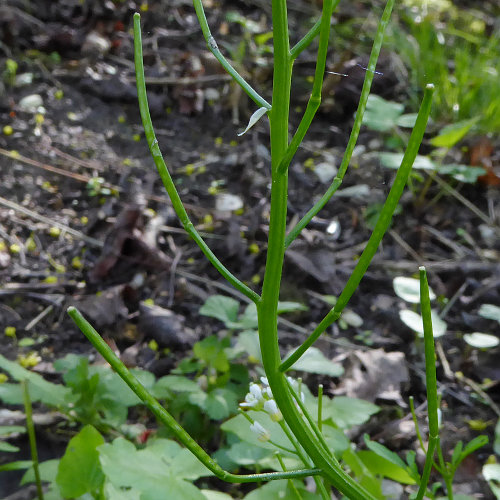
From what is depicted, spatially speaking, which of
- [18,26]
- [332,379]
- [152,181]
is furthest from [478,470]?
[18,26]

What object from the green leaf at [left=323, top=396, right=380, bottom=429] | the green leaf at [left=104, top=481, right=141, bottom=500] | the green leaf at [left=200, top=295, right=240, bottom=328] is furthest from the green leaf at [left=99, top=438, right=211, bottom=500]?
the green leaf at [left=200, top=295, right=240, bottom=328]

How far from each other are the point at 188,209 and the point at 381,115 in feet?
2.57

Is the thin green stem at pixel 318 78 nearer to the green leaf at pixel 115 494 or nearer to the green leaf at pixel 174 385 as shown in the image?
the green leaf at pixel 115 494

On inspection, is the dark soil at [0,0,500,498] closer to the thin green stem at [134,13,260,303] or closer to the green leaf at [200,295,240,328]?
the green leaf at [200,295,240,328]

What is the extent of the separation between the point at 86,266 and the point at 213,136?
1.00 metres

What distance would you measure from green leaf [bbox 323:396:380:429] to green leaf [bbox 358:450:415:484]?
0.06m

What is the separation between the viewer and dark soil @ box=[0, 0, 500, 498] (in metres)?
1.61

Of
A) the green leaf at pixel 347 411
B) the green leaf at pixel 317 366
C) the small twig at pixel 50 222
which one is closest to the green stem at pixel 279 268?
the green leaf at pixel 347 411

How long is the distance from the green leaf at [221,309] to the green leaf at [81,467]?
1.51 ft

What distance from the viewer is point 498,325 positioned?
163 centimetres

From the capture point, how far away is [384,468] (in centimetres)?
98

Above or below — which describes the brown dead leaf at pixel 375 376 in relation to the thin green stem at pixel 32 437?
below

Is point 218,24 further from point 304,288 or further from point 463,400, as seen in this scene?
point 463,400

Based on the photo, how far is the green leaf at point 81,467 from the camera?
2.90 feet
